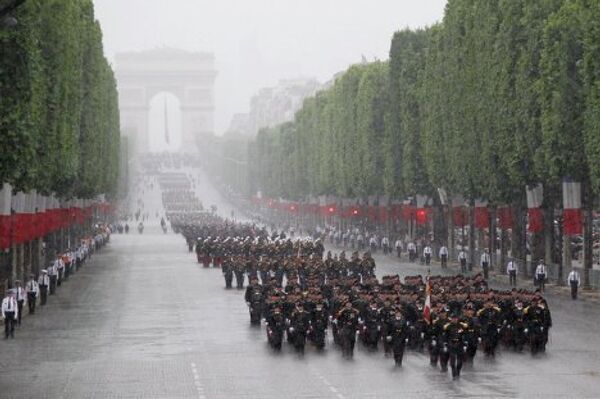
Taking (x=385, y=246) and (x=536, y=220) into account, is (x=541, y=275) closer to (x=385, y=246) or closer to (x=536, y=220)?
(x=536, y=220)

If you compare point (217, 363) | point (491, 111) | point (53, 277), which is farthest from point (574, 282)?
point (217, 363)

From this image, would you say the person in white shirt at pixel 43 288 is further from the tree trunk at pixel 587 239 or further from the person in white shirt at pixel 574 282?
the tree trunk at pixel 587 239

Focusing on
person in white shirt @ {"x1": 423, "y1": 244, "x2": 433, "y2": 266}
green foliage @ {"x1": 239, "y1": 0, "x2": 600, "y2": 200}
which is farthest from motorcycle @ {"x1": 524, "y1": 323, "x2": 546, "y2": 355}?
person in white shirt @ {"x1": 423, "y1": 244, "x2": 433, "y2": 266}

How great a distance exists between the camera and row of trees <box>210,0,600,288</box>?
224ft

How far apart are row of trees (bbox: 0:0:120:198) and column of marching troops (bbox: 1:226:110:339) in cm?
332

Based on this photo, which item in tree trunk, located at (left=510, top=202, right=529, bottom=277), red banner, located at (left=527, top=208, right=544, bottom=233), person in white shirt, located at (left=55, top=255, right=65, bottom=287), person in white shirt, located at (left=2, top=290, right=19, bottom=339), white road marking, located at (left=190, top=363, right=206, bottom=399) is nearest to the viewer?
white road marking, located at (left=190, top=363, right=206, bottom=399)

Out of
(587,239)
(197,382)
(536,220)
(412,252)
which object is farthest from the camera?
(412,252)

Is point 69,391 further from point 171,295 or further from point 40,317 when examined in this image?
point 171,295

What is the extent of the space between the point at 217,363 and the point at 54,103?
2827cm

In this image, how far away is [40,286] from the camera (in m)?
63.3

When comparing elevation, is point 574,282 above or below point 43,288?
above

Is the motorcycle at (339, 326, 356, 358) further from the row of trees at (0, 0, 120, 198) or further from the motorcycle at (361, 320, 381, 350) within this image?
the row of trees at (0, 0, 120, 198)

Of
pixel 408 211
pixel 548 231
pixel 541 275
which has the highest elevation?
pixel 408 211

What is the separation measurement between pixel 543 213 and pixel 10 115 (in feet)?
112
